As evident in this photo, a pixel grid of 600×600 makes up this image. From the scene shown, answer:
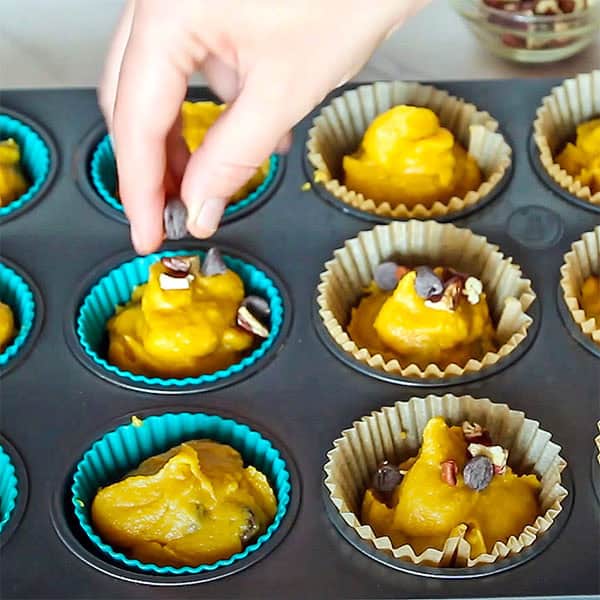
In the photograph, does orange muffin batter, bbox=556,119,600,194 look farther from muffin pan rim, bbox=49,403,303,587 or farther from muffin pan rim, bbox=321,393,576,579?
muffin pan rim, bbox=49,403,303,587

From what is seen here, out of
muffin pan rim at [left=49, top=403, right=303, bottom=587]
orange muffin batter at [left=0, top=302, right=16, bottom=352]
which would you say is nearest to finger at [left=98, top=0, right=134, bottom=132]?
orange muffin batter at [left=0, top=302, right=16, bottom=352]

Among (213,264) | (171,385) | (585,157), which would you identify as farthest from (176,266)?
(585,157)

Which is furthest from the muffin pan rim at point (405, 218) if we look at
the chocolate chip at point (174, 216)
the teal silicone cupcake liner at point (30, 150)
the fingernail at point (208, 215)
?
the teal silicone cupcake liner at point (30, 150)

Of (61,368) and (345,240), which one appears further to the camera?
(345,240)

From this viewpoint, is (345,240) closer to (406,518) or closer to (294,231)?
(294,231)

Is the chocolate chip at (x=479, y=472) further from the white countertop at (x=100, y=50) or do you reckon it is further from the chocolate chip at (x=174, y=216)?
the white countertop at (x=100, y=50)

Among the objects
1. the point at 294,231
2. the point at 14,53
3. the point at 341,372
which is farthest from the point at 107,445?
the point at 14,53
